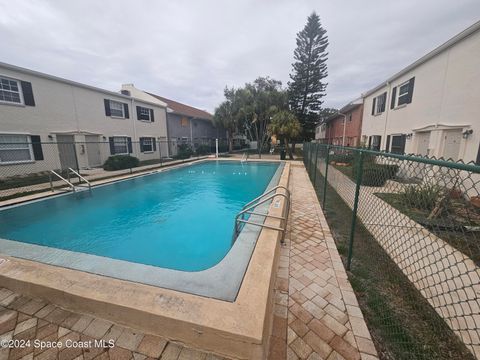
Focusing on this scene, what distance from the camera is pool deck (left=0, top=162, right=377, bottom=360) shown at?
5.45ft

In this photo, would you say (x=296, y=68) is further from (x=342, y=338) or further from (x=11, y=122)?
(x=342, y=338)

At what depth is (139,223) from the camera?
5.71 meters

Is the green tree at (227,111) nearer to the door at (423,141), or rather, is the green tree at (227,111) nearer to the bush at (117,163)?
the bush at (117,163)

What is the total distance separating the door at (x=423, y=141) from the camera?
8391mm

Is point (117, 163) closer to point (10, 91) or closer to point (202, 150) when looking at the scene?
point (10, 91)

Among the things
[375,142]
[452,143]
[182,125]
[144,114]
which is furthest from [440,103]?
[182,125]

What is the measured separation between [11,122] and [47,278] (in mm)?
11470

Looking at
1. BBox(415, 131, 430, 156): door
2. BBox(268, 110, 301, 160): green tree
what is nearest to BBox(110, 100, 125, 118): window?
BBox(268, 110, 301, 160): green tree

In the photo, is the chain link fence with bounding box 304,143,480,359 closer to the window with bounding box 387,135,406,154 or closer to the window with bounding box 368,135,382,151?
the window with bounding box 387,135,406,154

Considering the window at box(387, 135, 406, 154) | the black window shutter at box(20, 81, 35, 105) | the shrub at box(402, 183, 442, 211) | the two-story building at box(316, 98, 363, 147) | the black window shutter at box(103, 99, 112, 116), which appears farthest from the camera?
the two-story building at box(316, 98, 363, 147)

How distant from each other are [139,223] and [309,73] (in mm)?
27737

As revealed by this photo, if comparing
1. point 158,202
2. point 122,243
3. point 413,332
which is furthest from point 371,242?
point 158,202

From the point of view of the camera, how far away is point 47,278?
7.34 ft

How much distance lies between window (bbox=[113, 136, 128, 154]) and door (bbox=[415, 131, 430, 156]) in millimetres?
17428
